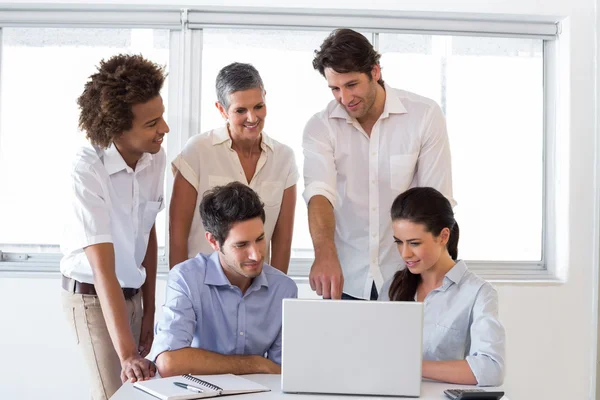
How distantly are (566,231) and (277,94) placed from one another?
1666mm

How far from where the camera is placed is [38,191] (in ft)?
12.6

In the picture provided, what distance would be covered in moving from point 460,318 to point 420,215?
1.04ft

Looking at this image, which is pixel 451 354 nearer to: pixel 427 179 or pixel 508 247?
pixel 427 179

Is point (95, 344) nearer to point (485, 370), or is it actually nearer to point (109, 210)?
point (109, 210)

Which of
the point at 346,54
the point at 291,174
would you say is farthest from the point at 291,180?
the point at 346,54

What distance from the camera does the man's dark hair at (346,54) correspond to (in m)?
2.26

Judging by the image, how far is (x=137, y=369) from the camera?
190 cm

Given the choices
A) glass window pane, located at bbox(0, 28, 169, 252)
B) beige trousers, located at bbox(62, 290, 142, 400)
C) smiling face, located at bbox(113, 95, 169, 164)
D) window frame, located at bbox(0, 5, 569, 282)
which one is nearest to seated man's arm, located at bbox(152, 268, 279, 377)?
beige trousers, located at bbox(62, 290, 142, 400)

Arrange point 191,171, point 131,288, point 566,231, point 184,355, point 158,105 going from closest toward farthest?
point 184,355
point 158,105
point 131,288
point 191,171
point 566,231

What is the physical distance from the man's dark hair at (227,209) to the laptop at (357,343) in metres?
0.60

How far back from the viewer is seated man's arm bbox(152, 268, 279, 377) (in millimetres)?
1917

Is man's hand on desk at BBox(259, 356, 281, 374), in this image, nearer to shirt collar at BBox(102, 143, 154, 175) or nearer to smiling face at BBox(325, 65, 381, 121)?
shirt collar at BBox(102, 143, 154, 175)

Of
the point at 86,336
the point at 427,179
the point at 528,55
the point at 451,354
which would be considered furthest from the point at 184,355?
the point at 528,55

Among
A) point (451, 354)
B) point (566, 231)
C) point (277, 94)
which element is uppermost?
point (277, 94)
